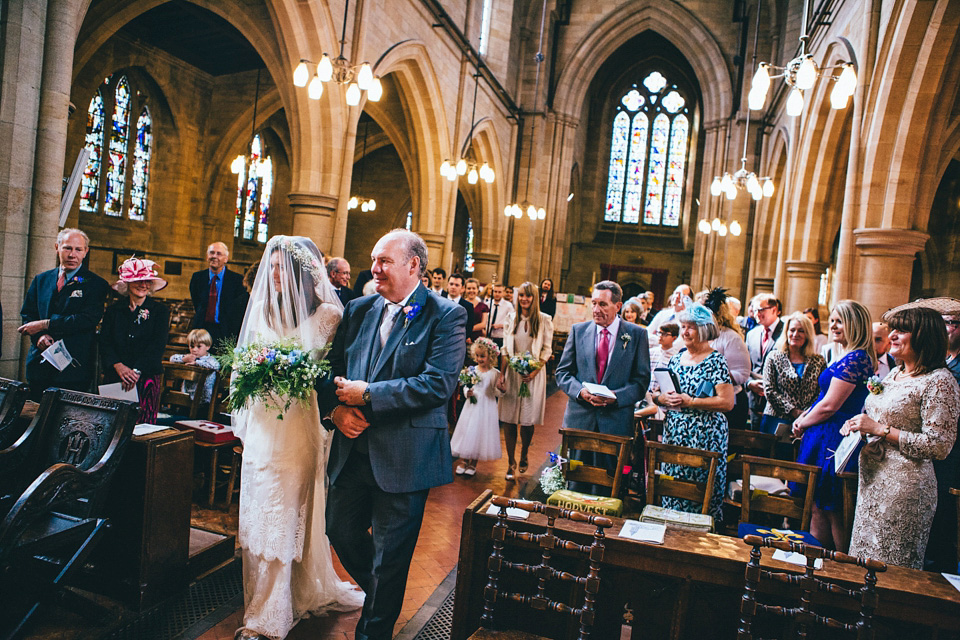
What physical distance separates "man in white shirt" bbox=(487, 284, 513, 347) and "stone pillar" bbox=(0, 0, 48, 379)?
4.47m

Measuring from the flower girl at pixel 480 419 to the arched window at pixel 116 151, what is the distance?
11314mm

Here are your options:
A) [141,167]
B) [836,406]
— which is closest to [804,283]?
[836,406]

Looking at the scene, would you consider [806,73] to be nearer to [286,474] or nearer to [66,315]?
[286,474]

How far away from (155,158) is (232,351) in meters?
14.3

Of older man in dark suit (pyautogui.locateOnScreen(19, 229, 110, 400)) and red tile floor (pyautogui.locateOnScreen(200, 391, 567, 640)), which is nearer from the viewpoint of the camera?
red tile floor (pyautogui.locateOnScreen(200, 391, 567, 640))

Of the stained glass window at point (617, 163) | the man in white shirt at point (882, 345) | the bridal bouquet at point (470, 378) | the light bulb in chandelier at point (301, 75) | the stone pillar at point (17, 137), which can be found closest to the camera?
the man in white shirt at point (882, 345)

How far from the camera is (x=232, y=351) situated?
2.87 metres

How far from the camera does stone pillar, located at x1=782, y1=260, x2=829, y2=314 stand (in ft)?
37.7

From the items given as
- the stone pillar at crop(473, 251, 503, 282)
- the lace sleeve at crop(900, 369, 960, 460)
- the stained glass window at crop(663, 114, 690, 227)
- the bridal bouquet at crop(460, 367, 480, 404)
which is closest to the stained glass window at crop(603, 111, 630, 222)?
the stained glass window at crop(663, 114, 690, 227)

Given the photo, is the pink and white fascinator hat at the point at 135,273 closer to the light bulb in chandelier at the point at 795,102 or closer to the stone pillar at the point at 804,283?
the light bulb in chandelier at the point at 795,102

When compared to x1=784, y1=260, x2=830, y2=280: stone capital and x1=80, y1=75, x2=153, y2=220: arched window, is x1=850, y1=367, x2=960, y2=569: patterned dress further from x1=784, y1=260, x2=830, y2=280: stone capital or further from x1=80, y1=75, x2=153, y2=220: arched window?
x1=80, y1=75, x2=153, y2=220: arched window

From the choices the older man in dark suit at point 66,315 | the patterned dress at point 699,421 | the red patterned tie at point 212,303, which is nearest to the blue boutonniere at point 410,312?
the patterned dress at point 699,421

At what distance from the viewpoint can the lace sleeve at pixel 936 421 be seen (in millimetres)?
2775

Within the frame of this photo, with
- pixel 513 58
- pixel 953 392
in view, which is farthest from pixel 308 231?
pixel 513 58
